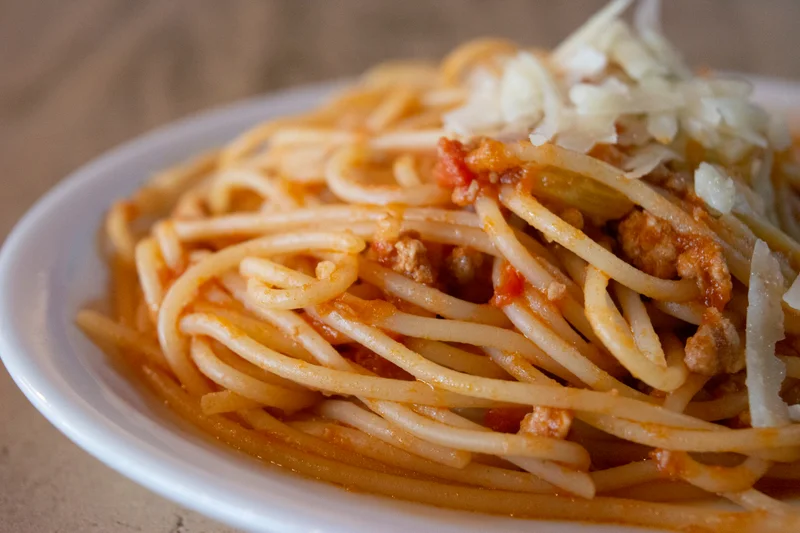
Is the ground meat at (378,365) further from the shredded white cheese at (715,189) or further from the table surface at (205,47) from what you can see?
the table surface at (205,47)

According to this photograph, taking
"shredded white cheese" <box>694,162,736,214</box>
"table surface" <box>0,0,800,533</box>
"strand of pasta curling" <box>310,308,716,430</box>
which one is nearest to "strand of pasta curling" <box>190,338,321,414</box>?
"strand of pasta curling" <box>310,308,716,430</box>

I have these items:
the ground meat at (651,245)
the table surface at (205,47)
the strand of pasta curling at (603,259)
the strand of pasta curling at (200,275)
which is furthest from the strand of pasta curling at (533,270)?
the table surface at (205,47)

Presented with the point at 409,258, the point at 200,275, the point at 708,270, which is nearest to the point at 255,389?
the point at 200,275

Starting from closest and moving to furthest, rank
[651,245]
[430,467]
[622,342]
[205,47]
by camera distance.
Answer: [622,342] → [430,467] → [651,245] → [205,47]

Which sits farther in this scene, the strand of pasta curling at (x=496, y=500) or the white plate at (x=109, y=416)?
the strand of pasta curling at (x=496, y=500)

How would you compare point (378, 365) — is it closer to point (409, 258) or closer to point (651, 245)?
point (409, 258)

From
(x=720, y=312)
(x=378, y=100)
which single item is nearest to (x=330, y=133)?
(x=378, y=100)
